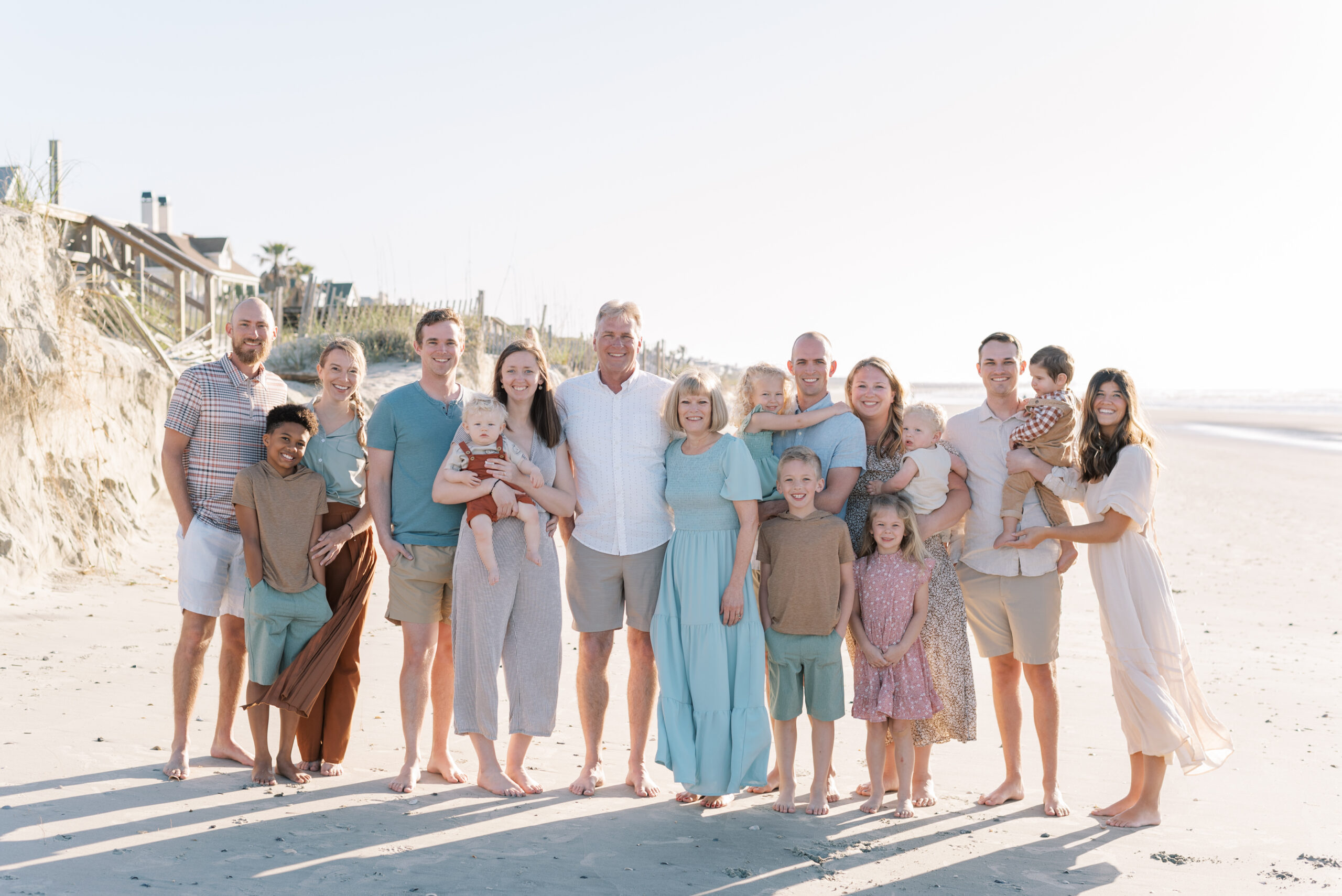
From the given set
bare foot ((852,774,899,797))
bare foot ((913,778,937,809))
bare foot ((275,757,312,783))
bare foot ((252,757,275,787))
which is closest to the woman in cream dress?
bare foot ((913,778,937,809))

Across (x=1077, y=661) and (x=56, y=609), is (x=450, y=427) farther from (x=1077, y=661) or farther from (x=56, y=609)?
(x=1077, y=661)

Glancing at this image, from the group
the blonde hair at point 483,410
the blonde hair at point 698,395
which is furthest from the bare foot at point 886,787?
the blonde hair at point 483,410

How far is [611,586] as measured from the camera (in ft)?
15.1

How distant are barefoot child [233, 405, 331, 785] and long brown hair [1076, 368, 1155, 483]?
348cm

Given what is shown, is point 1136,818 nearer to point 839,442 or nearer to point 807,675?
point 807,675

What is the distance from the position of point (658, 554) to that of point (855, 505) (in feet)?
3.12

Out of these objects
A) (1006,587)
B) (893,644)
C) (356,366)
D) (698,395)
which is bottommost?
(893,644)

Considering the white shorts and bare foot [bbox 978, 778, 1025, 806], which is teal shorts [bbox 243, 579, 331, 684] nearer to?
the white shorts

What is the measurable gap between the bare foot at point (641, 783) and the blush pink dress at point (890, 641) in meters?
0.99

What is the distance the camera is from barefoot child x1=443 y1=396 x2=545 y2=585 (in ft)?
14.0

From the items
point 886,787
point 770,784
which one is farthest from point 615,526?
point 886,787

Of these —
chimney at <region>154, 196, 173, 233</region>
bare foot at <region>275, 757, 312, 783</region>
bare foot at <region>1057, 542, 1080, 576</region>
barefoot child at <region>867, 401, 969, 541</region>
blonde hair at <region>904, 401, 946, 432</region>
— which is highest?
chimney at <region>154, 196, 173, 233</region>

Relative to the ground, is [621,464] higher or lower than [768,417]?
lower

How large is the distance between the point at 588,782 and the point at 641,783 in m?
0.24
